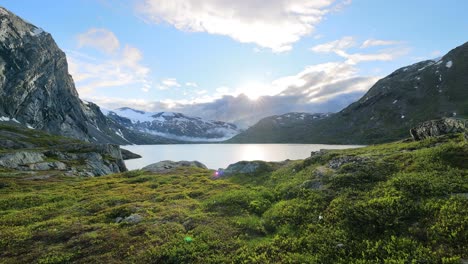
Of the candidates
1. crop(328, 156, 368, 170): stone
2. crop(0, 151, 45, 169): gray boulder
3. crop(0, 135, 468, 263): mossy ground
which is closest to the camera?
crop(0, 135, 468, 263): mossy ground

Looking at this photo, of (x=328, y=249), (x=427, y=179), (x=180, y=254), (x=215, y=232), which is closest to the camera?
(x=328, y=249)

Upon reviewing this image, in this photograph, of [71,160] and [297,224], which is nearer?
[297,224]

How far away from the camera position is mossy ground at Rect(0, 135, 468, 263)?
12.5m

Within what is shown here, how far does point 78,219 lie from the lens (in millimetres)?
22234

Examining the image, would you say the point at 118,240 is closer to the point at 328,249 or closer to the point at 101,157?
the point at 328,249

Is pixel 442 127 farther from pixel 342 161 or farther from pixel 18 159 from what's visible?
pixel 18 159

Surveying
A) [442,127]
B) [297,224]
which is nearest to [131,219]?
[297,224]

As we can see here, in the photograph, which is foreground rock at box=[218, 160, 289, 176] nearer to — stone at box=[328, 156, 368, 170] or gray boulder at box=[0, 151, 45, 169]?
stone at box=[328, 156, 368, 170]

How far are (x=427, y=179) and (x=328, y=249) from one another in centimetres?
835

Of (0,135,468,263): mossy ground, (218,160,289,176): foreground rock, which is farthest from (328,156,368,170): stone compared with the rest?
(218,160,289,176): foreground rock

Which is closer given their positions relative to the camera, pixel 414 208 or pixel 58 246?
pixel 414 208

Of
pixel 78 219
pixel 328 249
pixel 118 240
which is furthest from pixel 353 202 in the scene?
pixel 78 219

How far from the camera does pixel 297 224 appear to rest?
16797mm

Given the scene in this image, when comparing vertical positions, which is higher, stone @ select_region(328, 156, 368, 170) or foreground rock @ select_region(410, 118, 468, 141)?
foreground rock @ select_region(410, 118, 468, 141)
